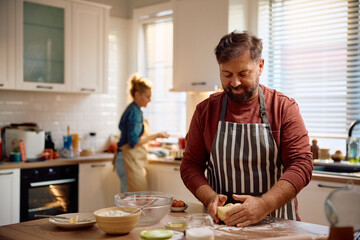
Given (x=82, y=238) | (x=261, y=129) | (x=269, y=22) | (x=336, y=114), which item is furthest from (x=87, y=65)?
(x=82, y=238)

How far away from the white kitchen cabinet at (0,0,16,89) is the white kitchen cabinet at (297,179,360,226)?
2.93 m

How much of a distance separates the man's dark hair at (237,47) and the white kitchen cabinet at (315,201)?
1.66m

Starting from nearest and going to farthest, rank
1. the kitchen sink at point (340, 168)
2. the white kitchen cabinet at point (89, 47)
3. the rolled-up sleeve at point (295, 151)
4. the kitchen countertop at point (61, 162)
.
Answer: the rolled-up sleeve at point (295, 151) < the kitchen sink at point (340, 168) < the kitchen countertop at point (61, 162) < the white kitchen cabinet at point (89, 47)

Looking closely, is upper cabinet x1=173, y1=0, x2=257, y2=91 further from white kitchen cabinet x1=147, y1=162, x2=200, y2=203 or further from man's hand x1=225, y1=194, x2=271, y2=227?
man's hand x1=225, y1=194, x2=271, y2=227

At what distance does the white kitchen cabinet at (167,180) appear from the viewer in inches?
174

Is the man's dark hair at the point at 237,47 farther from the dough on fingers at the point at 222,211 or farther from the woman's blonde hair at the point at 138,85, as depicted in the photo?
the woman's blonde hair at the point at 138,85

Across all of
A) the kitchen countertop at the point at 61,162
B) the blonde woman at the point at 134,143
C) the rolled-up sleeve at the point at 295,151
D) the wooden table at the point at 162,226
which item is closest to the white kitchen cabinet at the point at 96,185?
the kitchen countertop at the point at 61,162

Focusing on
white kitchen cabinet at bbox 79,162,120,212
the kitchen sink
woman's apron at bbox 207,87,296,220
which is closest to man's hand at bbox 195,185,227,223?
woman's apron at bbox 207,87,296,220

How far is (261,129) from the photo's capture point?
213cm

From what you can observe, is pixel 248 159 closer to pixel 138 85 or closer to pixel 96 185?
pixel 138 85

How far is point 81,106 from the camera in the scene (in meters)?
5.20

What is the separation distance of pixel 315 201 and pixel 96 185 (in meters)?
2.35

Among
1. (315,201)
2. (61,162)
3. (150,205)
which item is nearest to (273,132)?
(150,205)

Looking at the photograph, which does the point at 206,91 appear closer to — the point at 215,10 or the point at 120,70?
the point at 215,10
